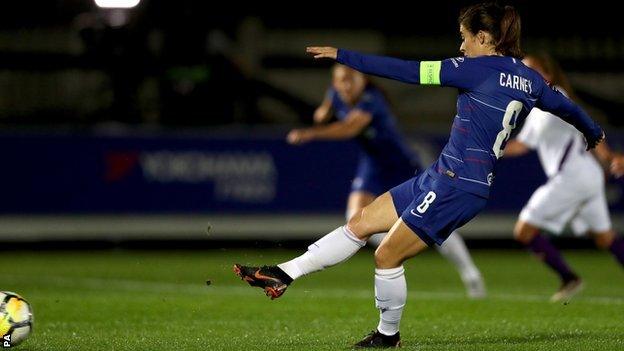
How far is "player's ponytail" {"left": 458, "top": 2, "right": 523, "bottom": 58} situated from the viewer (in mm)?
7961

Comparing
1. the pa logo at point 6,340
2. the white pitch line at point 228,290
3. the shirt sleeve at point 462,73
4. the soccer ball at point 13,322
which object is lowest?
the white pitch line at point 228,290

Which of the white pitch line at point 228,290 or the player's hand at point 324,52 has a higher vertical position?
the player's hand at point 324,52

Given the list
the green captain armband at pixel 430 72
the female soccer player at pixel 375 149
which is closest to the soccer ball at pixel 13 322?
the green captain armband at pixel 430 72

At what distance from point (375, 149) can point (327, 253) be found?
5163mm

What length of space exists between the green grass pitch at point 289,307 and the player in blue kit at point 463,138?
0.51 meters

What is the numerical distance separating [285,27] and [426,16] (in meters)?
2.68

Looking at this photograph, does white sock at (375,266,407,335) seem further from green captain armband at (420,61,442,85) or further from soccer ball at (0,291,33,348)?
soccer ball at (0,291,33,348)

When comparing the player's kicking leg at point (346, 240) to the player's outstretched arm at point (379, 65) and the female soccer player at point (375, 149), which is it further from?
the female soccer player at point (375, 149)

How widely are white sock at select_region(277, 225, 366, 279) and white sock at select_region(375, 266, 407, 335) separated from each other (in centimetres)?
27

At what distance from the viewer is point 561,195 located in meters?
12.6

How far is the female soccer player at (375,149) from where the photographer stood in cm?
1305

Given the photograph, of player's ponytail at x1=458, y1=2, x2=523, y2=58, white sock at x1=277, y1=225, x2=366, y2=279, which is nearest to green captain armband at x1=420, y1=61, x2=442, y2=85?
player's ponytail at x1=458, y1=2, x2=523, y2=58

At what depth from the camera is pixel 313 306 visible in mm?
11633

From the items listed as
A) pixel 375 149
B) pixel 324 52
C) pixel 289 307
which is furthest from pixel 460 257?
pixel 324 52
